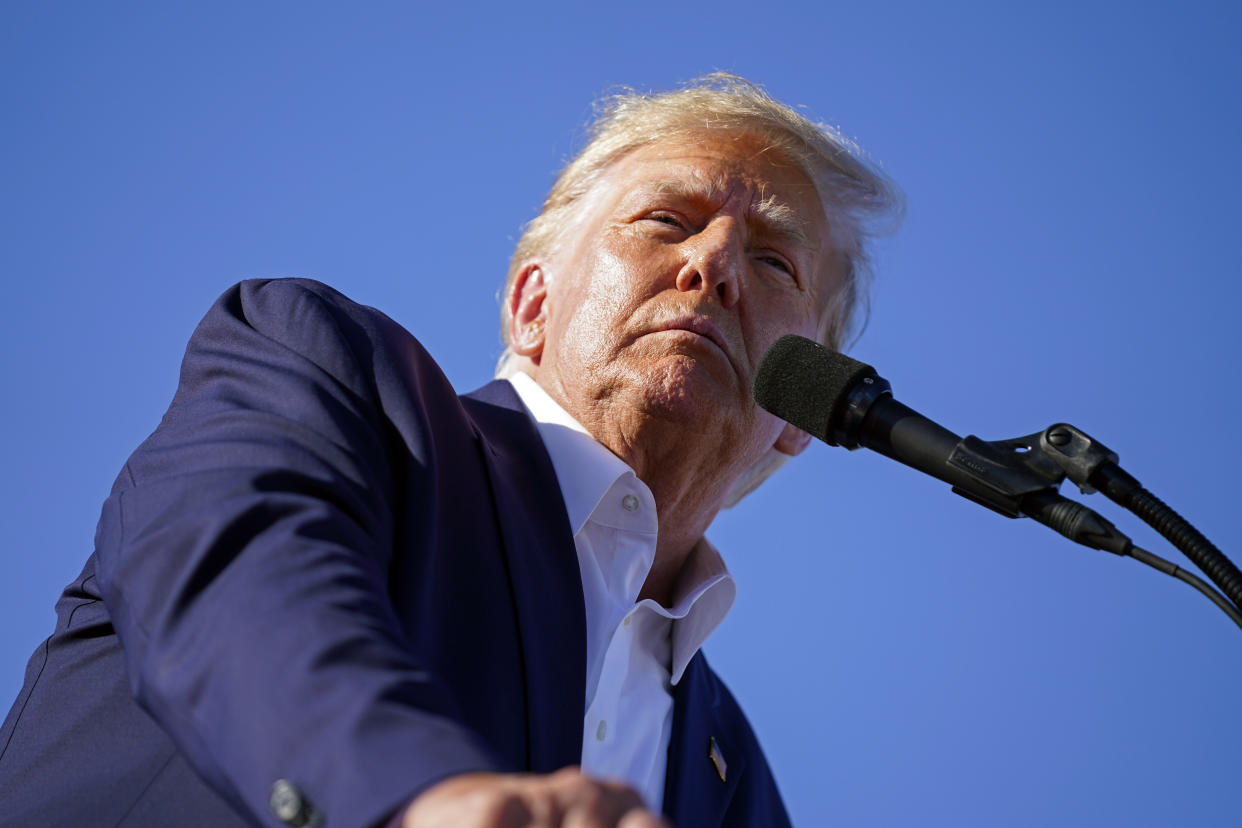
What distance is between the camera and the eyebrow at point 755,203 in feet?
9.46

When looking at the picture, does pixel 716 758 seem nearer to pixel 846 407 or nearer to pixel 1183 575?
pixel 846 407

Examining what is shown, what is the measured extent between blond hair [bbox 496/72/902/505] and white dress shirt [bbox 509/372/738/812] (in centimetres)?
68

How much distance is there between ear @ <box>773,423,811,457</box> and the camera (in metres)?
3.37

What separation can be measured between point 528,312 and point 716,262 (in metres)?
0.61

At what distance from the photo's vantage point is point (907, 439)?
1648 millimetres

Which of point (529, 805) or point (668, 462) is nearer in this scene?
point (529, 805)

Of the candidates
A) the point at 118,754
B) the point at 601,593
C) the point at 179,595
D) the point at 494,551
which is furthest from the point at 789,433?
the point at 179,595

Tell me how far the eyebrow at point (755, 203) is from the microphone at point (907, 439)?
1049 millimetres

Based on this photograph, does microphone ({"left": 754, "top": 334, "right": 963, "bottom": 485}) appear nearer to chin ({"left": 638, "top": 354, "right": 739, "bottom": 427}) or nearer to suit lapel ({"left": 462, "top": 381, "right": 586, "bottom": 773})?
suit lapel ({"left": 462, "top": 381, "right": 586, "bottom": 773})

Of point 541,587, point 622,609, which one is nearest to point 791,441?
point 622,609

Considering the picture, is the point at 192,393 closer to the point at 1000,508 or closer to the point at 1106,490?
the point at 1000,508

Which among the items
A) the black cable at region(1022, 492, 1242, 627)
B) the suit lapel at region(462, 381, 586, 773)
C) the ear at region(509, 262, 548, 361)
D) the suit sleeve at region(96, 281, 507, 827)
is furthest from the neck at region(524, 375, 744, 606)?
the black cable at region(1022, 492, 1242, 627)

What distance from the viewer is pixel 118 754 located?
1623 mm

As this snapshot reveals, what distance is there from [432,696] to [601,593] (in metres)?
1.25
